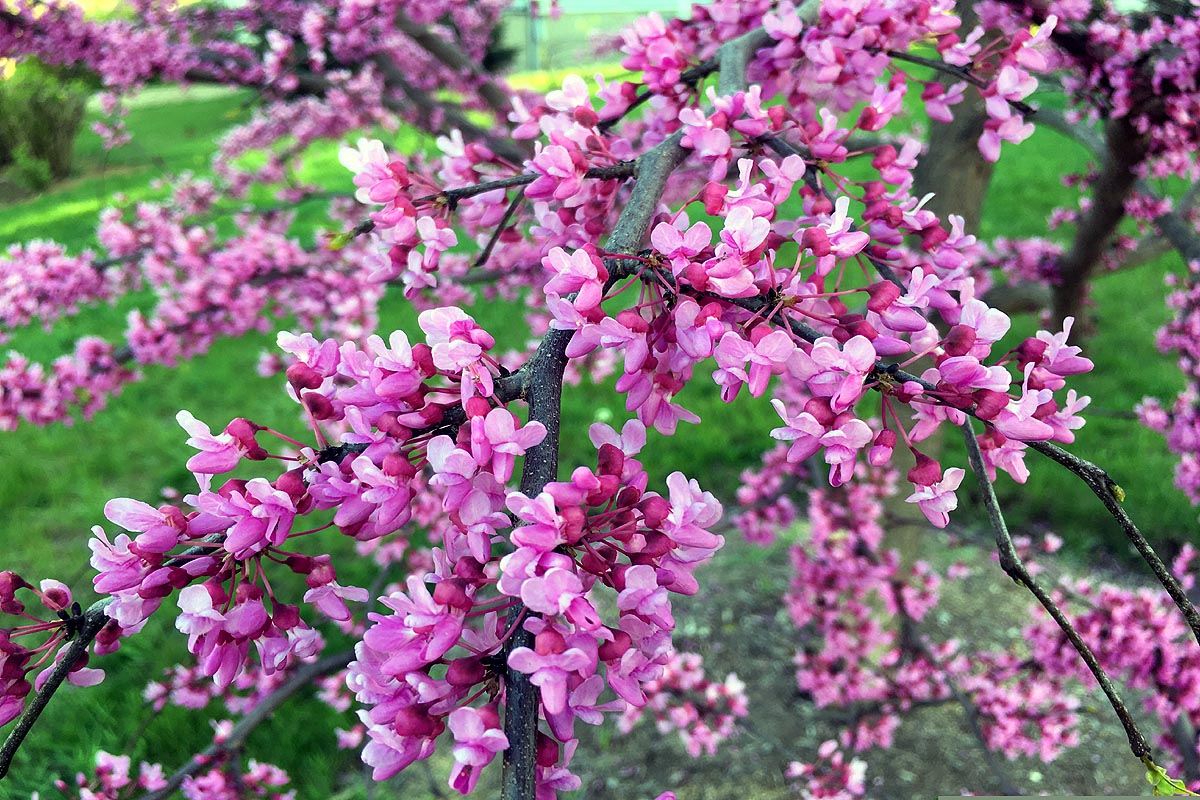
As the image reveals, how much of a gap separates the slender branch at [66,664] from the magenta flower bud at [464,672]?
331 millimetres

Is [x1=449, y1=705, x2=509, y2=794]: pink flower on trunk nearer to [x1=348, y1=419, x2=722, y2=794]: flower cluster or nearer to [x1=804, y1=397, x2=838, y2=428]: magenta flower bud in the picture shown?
[x1=348, y1=419, x2=722, y2=794]: flower cluster

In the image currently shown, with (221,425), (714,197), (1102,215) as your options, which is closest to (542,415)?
(714,197)

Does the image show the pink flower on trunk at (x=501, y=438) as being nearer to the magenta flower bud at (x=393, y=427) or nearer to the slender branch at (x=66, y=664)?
the magenta flower bud at (x=393, y=427)

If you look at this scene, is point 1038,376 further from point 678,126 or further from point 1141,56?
point 1141,56

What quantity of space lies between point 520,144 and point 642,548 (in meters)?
3.23

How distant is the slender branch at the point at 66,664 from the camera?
0.77m

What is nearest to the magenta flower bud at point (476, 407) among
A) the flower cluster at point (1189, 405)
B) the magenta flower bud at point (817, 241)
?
the magenta flower bud at point (817, 241)

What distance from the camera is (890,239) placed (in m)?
1.19

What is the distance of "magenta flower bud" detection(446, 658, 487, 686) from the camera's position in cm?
74

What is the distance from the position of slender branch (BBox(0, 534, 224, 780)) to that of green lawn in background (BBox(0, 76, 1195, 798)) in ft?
8.25

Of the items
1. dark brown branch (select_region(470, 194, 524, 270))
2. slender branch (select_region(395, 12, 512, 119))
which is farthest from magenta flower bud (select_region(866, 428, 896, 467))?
slender branch (select_region(395, 12, 512, 119))

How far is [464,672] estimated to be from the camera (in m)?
0.74

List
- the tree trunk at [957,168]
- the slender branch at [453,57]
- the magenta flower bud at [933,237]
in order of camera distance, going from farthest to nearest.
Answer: the slender branch at [453,57] → the tree trunk at [957,168] → the magenta flower bud at [933,237]

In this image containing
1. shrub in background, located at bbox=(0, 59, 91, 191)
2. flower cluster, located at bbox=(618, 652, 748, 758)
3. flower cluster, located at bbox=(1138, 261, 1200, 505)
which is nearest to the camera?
flower cluster, located at bbox=(1138, 261, 1200, 505)
